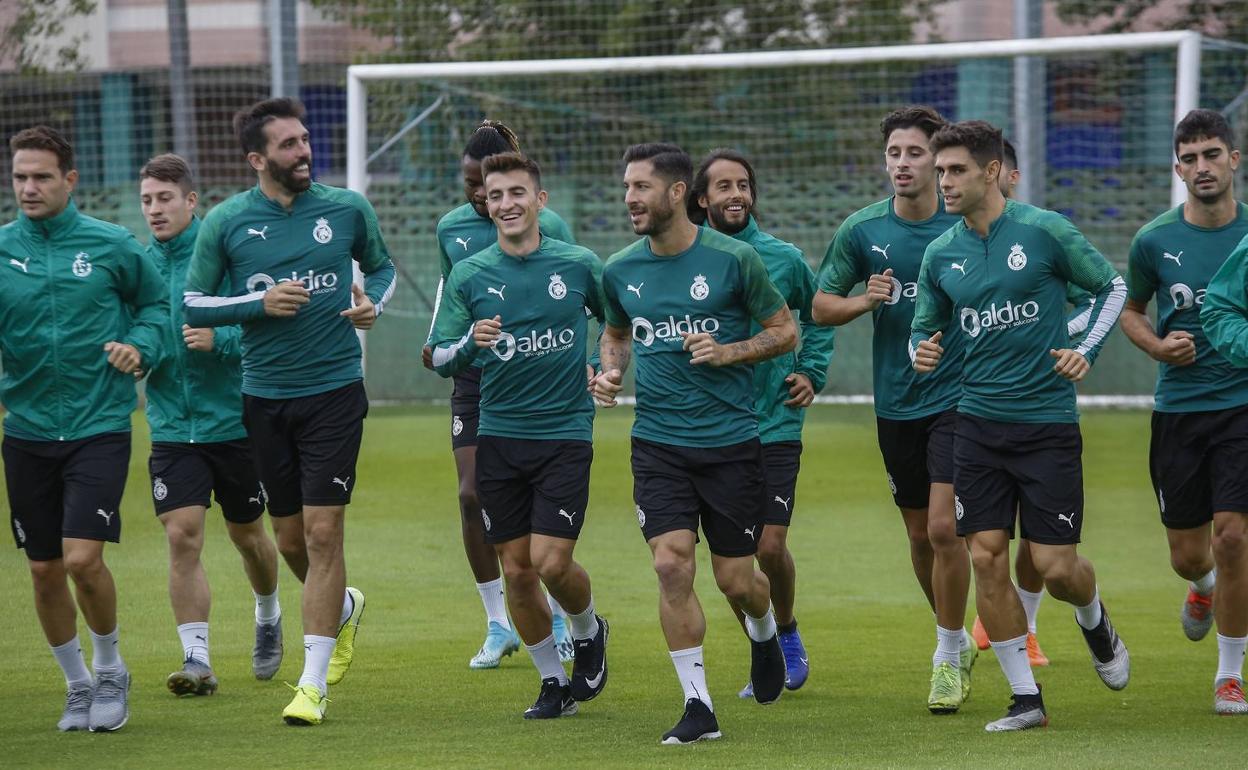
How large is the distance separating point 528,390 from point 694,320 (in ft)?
2.71

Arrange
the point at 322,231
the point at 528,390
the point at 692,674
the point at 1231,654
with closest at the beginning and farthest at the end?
the point at 692,674 → the point at 528,390 → the point at 1231,654 → the point at 322,231

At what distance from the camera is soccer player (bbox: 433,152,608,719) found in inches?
295

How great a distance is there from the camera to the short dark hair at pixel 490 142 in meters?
8.88

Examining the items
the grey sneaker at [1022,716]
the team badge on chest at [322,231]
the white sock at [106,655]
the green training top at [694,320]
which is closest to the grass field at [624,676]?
the grey sneaker at [1022,716]

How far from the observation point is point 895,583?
37.8 ft

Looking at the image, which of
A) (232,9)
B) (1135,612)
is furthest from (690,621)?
(232,9)

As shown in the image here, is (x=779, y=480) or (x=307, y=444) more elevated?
(x=307, y=444)

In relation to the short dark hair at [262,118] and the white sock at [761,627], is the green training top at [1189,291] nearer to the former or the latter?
the white sock at [761,627]

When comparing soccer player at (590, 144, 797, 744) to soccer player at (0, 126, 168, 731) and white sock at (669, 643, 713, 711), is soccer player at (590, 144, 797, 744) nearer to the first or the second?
white sock at (669, 643, 713, 711)

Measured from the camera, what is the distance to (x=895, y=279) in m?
8.24

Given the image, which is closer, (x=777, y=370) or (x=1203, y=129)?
(x=1203, y=129)

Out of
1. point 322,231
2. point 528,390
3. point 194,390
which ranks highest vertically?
point 322,231

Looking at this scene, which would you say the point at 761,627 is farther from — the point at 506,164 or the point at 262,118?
the point at 262,118

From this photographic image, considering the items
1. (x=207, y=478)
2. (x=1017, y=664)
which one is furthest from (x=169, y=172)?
(x=1017, y=664)
